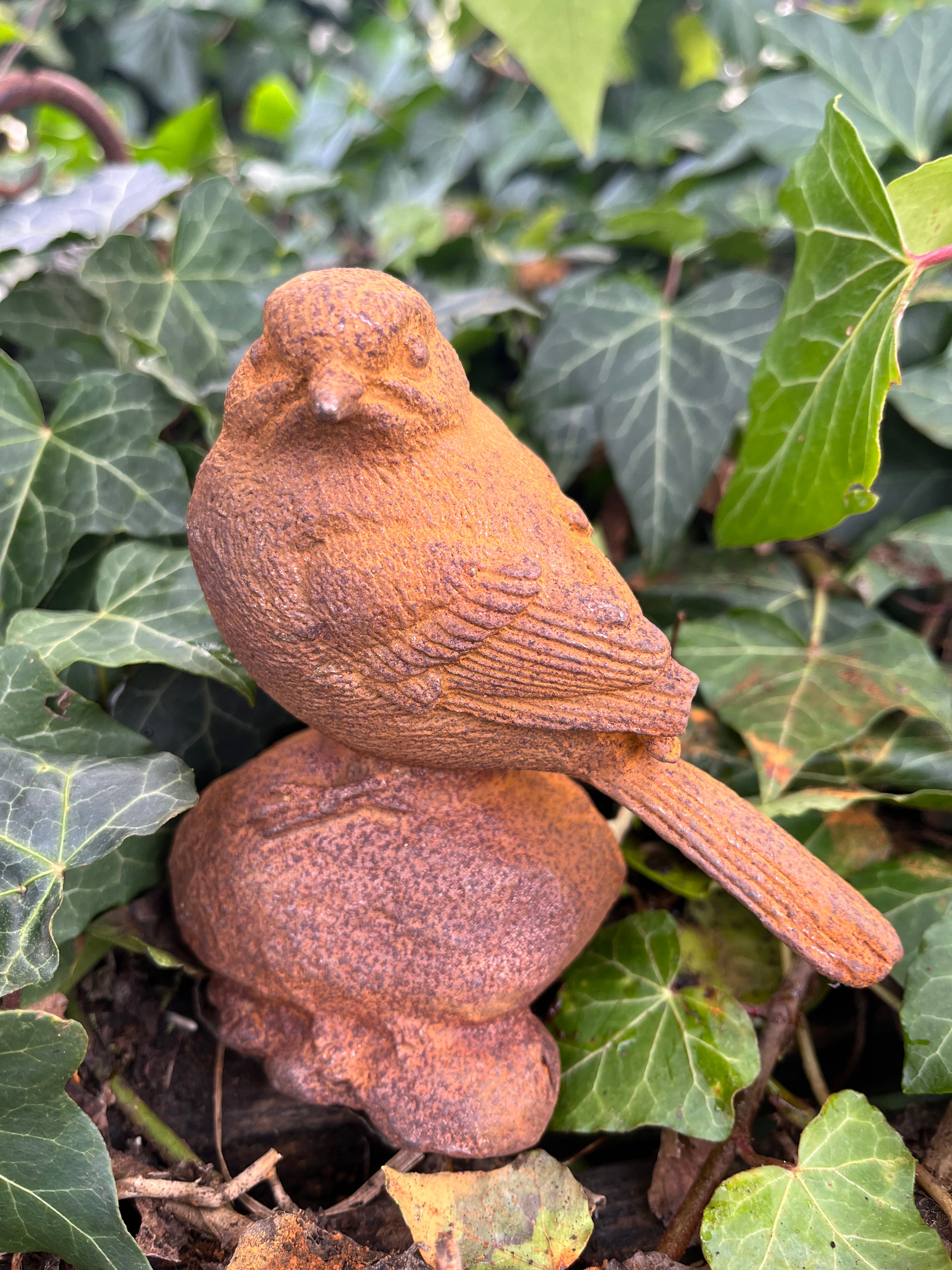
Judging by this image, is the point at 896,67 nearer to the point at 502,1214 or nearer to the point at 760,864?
the point at 760,864

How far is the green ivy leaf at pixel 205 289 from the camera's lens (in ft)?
4.52

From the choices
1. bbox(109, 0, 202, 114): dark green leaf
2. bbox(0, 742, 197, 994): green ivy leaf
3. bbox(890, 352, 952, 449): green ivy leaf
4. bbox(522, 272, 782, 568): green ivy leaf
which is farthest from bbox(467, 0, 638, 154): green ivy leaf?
bbox(109, 0, 202, 114): dark green leaf

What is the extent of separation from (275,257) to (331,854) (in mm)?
972

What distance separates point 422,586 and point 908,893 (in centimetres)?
71

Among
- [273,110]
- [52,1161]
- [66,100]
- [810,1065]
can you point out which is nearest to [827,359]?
[810,1065]

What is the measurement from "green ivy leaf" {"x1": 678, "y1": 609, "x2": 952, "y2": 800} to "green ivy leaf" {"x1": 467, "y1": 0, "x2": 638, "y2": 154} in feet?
2.28

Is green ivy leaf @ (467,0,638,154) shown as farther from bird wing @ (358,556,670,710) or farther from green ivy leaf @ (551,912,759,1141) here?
green ivy leaf @ (551,912,759,1141)

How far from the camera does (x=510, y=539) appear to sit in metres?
0.79

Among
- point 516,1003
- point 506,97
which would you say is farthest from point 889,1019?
point 506,97

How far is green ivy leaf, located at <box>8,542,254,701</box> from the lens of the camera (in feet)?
3.28

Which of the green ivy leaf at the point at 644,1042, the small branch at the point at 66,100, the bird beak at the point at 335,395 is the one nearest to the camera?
the bird beak at the point at 335,395

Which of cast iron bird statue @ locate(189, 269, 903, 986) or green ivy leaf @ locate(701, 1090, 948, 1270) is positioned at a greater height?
cast iron bird statue @ locate(189, 269, 903, 986)

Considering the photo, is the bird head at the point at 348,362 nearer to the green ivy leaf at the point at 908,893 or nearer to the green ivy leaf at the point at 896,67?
the green ivy leaf at the point at 908,893

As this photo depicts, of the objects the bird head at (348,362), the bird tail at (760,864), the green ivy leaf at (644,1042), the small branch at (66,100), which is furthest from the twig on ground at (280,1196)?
the small branch at (66,100)
